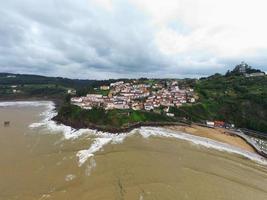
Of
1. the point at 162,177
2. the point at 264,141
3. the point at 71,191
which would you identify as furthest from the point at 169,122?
the point at 71,191

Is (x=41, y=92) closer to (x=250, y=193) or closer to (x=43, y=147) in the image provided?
(x=43, y=147)

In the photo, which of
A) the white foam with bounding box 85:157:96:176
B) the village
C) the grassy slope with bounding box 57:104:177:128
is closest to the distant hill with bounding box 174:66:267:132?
the village

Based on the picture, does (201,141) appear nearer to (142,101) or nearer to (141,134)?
(141,134)

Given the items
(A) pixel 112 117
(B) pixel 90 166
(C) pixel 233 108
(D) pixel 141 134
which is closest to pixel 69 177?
(B) pixel 90 166

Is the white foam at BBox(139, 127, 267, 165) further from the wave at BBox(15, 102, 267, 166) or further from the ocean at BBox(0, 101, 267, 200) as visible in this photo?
the ocean at BBox(0, 101, 267, 200)

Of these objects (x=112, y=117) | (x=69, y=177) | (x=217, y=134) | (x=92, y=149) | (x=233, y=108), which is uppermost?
(x=233, y=108)

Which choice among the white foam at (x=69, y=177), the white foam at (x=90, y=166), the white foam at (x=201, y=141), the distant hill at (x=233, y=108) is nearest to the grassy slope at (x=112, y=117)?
the white foam at (x=201, y=141)
